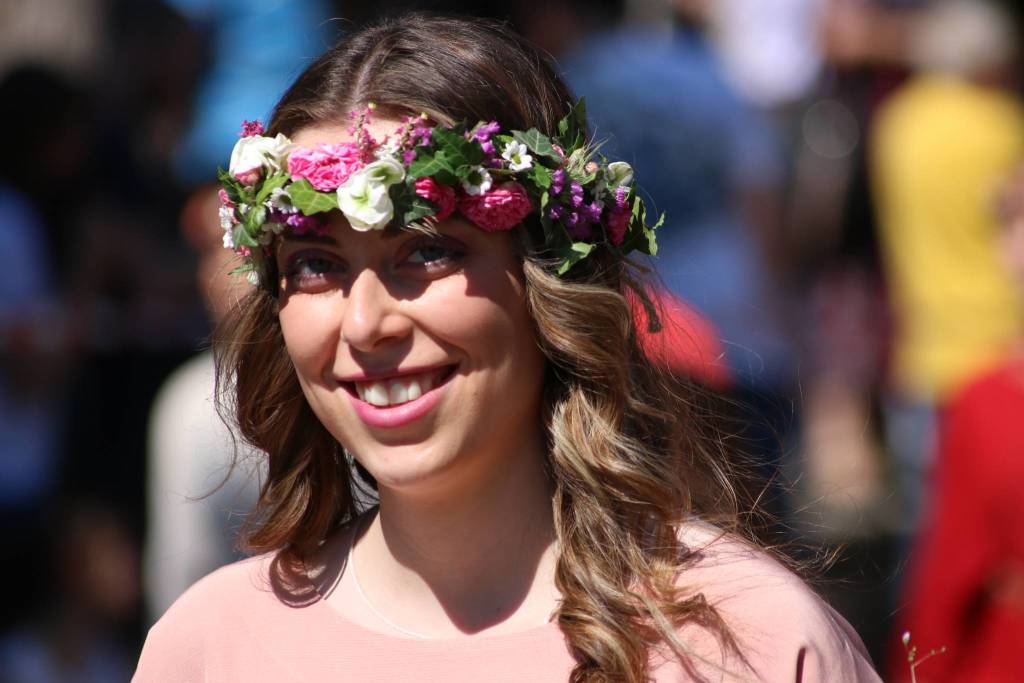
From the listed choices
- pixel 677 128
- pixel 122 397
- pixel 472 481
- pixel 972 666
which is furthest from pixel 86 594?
pixel 472 481

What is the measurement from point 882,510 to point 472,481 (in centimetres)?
408

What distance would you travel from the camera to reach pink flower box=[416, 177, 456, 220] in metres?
2.74

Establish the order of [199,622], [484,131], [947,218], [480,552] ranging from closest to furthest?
1. [484,131]
2. [480,552]
3. [199,622]
4. [947,218]

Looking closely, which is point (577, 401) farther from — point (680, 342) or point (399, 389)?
point (680, 342)

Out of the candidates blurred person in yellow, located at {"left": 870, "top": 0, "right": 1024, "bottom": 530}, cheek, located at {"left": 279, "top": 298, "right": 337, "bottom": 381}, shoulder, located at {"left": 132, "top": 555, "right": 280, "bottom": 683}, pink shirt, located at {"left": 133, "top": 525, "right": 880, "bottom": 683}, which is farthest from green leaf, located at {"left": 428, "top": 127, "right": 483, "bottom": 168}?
blurred person in yellow, located at {"left": 870, "top": 0, "right": 1024, "bottom": 530}

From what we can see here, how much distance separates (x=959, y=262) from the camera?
262 inches

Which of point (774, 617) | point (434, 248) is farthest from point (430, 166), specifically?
point (774, 617)

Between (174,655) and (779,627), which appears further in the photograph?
(174,655)

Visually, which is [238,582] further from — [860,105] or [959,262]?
[860,105]

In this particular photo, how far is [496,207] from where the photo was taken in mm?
2783

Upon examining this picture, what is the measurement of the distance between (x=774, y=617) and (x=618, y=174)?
83 centimetres

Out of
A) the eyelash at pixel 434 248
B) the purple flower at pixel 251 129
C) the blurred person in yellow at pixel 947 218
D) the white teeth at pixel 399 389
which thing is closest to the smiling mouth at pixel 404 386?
the white teeth at pixel 399 389

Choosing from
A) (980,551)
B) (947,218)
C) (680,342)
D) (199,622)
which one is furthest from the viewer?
(947,218)

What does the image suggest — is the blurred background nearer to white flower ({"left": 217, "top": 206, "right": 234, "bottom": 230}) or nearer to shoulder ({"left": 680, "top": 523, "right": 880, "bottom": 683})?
shoulder ({"left": 680, "top": 523, "right": 880, "bottom": 683})
